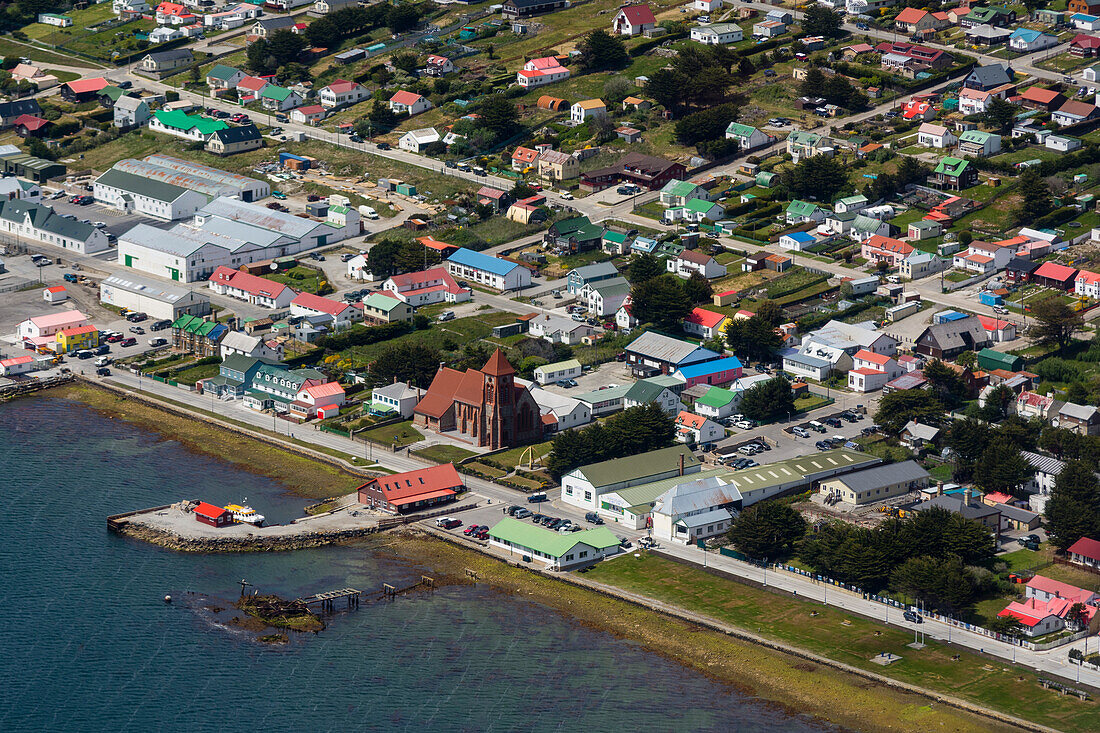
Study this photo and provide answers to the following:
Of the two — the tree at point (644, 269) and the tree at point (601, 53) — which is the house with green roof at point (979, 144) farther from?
the tree at point (601, 53)

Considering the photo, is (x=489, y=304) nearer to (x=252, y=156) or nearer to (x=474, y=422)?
(x=474, y=422)

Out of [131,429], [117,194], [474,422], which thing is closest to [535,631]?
[474,422]

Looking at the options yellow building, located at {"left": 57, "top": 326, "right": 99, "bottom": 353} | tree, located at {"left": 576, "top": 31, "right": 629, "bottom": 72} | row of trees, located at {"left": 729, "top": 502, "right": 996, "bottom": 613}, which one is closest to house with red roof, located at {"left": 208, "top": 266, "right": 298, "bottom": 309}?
yellow building, located at {"left": 57, "top": 326, "right": 99, "bottom": 353}

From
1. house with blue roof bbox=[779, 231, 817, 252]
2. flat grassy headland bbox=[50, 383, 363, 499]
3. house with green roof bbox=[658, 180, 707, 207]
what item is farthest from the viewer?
house with green roof bbox=[658, 180, 707, 207]

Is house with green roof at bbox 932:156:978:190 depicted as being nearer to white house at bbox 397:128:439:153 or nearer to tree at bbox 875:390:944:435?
tree at bbox 875:390:944:435

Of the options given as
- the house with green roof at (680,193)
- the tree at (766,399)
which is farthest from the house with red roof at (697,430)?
the house with green roof at (680,193)

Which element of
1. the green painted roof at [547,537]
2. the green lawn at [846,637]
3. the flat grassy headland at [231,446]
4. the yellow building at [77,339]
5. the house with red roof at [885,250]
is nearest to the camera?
the green lawn at [846,637]

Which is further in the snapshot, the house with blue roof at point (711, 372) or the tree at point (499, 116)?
the tree at point (499, 116)
